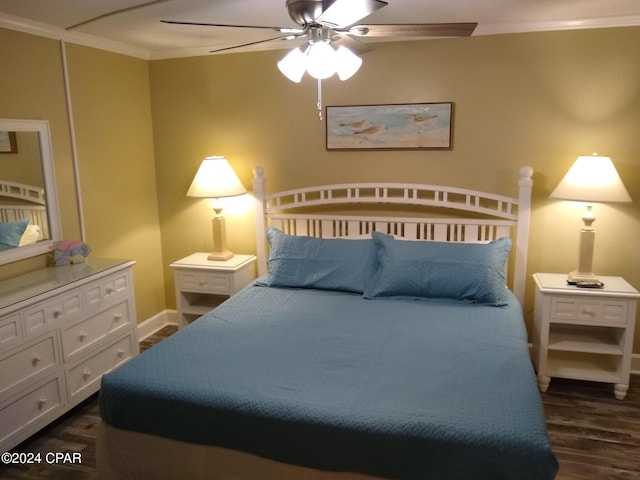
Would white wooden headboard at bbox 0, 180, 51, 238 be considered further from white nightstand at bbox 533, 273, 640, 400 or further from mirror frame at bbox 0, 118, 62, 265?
white nightstand at bbox 533, 273, 640, 400

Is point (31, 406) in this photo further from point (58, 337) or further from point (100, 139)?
point (100, 139)

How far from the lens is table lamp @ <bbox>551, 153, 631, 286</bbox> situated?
2.88 meters

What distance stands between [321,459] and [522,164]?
2444 mm

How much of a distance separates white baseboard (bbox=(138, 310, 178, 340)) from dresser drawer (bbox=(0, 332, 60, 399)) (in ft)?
4.20

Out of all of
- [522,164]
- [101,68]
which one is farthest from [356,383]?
[101,68]

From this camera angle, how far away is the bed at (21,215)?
2896mm

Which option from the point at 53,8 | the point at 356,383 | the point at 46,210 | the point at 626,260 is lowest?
the point at 356,383

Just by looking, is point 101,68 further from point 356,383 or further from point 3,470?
point 356,383

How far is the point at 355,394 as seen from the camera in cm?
195

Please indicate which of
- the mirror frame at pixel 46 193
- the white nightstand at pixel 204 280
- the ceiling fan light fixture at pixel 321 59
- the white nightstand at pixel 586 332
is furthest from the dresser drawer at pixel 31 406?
the white nightstand at pixel 586 332

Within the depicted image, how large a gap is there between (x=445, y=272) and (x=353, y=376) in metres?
1.14

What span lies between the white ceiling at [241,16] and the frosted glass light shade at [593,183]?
858mm

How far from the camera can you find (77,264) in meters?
3.21

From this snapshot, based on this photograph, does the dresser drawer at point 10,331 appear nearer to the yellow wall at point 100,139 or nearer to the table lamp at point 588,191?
the yellow wall at point 100,139
